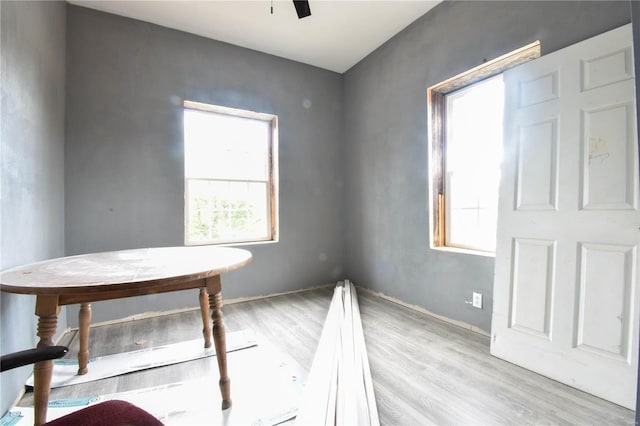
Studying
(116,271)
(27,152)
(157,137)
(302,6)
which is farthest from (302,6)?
(116,271)

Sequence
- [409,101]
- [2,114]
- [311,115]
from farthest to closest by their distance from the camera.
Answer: [311,115] → [409,101] → [2,114]

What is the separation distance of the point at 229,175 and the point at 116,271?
217 cm

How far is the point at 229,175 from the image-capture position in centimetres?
342

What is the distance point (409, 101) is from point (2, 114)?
10.3ft

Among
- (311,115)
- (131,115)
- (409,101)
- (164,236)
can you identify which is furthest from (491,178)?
(131,115)

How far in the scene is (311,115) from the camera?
387 cm

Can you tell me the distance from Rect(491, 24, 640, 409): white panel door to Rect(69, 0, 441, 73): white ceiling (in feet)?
4.78

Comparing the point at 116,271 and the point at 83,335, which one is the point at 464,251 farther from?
the point at 83,335

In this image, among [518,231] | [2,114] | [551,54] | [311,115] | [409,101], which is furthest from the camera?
[311,115]

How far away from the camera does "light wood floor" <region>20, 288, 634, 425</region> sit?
1487 millimetres

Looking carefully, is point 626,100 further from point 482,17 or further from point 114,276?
point 114,276

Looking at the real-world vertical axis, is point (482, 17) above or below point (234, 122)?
above

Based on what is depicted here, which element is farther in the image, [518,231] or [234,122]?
[234,122]

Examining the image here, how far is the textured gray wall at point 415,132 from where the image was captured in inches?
80.8
